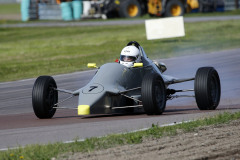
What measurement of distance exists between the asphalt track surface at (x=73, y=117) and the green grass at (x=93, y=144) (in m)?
0.54

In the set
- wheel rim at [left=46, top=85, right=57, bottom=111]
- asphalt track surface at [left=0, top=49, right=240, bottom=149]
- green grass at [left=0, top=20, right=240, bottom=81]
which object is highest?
wheel rim at [left=46, top=85, right=57, bottom=111]

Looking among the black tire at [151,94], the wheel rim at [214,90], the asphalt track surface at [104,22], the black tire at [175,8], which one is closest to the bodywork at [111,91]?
the black tire at [151,94]

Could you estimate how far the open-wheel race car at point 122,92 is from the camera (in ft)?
38.5

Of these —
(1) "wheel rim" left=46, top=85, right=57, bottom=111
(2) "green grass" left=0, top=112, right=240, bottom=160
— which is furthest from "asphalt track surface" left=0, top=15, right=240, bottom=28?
(2) "green grass" left=0, top=112, right=240, bottom=160

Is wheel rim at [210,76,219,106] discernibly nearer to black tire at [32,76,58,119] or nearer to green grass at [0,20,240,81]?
black tire at [32,76,58,119]

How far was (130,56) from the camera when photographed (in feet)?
43.9

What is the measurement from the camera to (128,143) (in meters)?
9.09

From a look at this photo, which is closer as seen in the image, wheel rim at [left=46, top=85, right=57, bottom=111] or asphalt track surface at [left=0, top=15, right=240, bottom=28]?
wheel rim at [left=46, top=85, right=57, bottom=111]

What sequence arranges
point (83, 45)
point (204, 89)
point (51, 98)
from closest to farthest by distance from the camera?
point (204, 89), point (51, 98), point (83, 45)

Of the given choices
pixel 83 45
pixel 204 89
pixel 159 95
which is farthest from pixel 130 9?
pixel 159 95

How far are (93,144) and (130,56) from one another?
4.71 meters

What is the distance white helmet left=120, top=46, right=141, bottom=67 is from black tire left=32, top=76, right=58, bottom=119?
1708 millimetres

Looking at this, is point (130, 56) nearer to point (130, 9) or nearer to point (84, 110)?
point (84, 110)

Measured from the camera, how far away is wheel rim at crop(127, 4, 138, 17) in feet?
159
